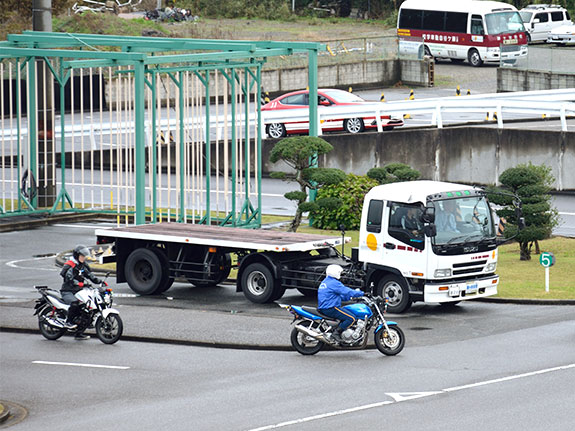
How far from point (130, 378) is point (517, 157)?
21835mm

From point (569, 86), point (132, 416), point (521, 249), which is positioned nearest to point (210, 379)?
point (132, 416)

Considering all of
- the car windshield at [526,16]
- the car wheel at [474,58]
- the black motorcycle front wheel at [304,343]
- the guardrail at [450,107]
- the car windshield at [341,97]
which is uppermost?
the car windshield at [526,16]

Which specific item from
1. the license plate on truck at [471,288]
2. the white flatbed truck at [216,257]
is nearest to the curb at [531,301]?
the license plate on truck at [471,288]

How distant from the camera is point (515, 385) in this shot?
14.9 m

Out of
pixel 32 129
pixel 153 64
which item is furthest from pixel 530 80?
pixel 153 64

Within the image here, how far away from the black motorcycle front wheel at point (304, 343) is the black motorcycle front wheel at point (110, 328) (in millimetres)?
2823

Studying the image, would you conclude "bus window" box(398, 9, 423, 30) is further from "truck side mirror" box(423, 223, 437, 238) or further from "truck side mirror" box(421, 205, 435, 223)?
"truck side mirror" box(423, 223, 437, 238)

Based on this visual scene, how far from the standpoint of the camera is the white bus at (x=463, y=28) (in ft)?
190

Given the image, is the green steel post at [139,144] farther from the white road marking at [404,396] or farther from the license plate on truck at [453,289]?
the white road marking at [404,396]

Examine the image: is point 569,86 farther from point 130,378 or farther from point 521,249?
point 130,378

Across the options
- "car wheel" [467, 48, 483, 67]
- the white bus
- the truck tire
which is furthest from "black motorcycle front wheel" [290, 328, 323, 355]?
"car wheel" [467, 48, 483, 67]

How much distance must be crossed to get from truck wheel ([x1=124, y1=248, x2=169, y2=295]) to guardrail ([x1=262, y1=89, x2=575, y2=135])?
52.4ft

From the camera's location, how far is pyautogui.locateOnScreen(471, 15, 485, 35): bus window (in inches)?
2272

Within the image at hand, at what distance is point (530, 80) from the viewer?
166 feet
